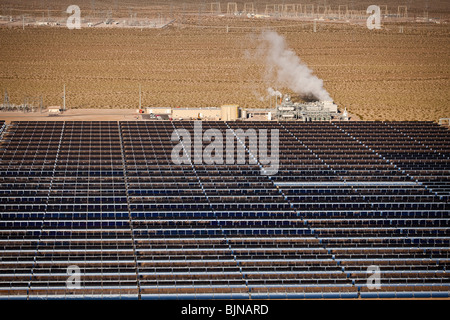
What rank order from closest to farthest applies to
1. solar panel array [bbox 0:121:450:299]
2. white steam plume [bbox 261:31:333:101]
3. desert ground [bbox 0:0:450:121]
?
1. solar panel array [bbox 0:121:450:299]
2. white steam plume [bbox 261:31:333:101]
3. desert ground [bbox 0:0:450:121]

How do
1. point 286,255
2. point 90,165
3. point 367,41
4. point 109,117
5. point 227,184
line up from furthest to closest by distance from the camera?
point 367,41 < point 109,117 < point 90,165 < point 227,184 < point 286,255

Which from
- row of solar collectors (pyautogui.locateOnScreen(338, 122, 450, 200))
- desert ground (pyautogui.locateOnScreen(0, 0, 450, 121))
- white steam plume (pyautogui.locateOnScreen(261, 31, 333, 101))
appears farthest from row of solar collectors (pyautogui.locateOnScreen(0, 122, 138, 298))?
white steam plume (pyautogui.locateOnScreen(261, 31, 333, 101))

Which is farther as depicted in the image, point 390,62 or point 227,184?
point 390,62

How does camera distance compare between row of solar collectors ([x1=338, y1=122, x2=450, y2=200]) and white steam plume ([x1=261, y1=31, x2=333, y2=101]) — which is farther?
white steam plume ([x1=261, y1=31, x2=333, y2=101])

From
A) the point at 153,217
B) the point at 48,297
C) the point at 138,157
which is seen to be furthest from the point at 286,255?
the point at 138,157

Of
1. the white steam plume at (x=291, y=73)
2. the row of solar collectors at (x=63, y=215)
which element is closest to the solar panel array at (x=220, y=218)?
the row of solar collectors at (x=63, y=215)

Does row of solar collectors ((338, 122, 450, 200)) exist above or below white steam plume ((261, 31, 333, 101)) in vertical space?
below

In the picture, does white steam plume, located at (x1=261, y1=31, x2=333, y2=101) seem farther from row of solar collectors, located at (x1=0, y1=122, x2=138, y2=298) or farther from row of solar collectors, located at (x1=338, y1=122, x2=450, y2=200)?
row of solar collectors, located at (x1=0, y1=122, x2=138, y2=298)

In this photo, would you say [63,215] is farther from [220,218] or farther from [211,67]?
[211,67]

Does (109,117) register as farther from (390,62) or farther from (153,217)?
(390,62)
